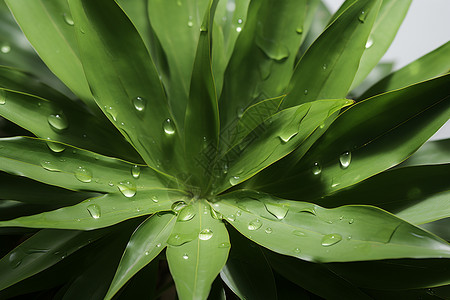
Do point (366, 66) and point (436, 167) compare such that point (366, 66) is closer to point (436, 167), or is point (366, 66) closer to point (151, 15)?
point (436, 167)

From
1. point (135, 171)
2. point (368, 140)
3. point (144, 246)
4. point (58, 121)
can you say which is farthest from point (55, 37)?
point (368, 140)

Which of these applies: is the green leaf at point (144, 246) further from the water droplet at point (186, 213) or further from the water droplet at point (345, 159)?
the water droplet at point (345, 159)

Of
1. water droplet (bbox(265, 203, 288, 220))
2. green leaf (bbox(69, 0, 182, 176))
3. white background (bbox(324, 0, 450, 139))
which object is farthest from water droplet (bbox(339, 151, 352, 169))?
white background (bbox(324, 0, 450, 139))

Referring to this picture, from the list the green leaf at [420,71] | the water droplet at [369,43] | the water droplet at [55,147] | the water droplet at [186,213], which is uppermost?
the water droplet at [369,43]

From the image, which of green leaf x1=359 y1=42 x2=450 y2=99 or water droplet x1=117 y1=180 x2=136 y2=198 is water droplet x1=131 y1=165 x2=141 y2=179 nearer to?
water droplet x1=117 y1=180 x2=136 y2=198

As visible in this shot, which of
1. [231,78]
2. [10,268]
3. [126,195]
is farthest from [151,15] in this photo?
[10,268]

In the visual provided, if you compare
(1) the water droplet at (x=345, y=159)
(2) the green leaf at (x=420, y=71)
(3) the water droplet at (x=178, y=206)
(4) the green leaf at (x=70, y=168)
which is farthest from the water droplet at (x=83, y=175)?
(2) the green leaf at (x=420, y=71)
